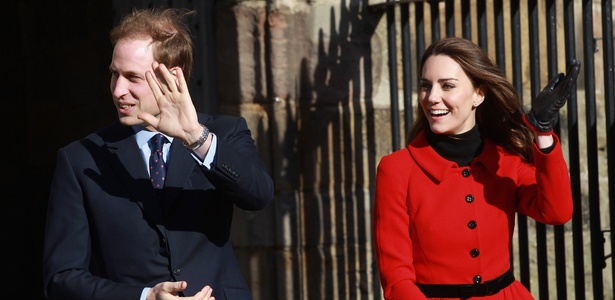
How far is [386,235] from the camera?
3.60 meters

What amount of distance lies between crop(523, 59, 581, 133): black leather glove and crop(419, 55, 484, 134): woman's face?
0.23 meters

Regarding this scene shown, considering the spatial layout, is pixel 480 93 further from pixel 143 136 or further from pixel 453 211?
pixel 143 136

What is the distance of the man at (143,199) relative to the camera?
312cm

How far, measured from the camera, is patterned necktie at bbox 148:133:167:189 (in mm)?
3244

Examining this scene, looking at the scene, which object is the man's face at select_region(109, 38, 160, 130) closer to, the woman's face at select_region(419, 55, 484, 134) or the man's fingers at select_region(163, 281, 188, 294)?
the man's fingers at select_region(163, 281, 188, 294)

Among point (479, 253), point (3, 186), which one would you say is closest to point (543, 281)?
point (479, 253)

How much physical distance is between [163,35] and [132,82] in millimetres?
168

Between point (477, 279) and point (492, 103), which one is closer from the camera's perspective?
point (477, 279)

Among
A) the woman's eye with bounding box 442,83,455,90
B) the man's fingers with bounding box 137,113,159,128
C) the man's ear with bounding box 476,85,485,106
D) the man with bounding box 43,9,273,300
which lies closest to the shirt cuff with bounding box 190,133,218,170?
the man with bounding box 43,9,273,300

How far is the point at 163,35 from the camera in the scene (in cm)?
322

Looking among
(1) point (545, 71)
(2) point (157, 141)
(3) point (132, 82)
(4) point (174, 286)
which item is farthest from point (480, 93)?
(1) point (545, 71)

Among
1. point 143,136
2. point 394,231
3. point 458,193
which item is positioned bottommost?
point 394,231

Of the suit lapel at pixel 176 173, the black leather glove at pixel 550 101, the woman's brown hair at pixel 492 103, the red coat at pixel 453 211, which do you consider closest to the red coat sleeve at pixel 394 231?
the red coat at pixel 453 211

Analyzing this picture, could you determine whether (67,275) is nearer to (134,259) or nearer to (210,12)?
(134,259)
